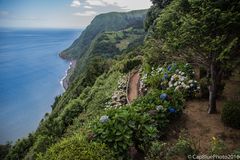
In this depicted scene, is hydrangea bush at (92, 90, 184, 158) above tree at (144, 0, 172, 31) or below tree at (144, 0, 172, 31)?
below

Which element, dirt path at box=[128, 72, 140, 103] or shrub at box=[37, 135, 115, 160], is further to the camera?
dirt path at box=[128, 72, 140, 103]

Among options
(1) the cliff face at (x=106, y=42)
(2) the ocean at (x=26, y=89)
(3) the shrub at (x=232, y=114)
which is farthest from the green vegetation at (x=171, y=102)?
(1) the cliff face at (x=106, y=42)

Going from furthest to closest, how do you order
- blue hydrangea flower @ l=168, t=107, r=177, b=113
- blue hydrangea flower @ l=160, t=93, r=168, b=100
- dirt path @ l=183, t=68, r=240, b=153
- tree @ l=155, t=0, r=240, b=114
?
blue hydrangea flower @ l=160, t=93, r=168, b=100 < blue hydrangea flower @ l=168, t=107, r=177, b=113 < dirt path @ l=183, t=68, r=240, b=153 < tree @ l=155, t=0, r=240, b=114

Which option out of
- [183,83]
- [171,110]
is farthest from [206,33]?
[183,83]

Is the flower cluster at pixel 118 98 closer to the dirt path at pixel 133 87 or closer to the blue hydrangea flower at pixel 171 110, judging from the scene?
the dirt path at pixel 133 87

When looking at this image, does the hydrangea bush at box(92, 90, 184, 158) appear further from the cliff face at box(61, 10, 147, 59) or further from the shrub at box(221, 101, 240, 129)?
the cliff face at box(61, 10, 147, 59)

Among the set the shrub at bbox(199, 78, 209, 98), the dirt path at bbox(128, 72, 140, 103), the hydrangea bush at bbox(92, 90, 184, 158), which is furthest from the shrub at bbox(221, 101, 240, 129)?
the dirt path at bbox(128, 72, 140, 103)

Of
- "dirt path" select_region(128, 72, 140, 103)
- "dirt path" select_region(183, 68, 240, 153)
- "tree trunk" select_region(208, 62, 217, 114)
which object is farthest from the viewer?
"dirt path" select_region(128, 72, 140, 103)
